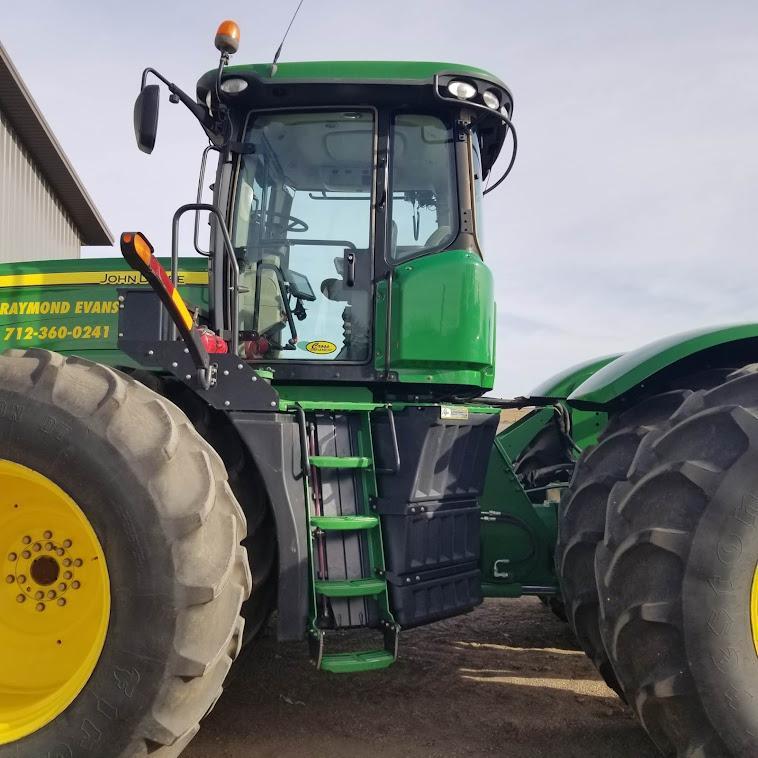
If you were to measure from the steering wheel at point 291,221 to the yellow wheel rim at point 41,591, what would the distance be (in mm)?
1621

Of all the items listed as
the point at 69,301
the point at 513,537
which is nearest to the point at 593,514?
the point at 513,537

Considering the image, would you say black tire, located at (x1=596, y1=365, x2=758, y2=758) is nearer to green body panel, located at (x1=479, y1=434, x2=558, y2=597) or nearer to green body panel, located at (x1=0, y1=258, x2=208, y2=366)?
green body panel, located at (x1=479, y1=434, x2=558, y2=597)

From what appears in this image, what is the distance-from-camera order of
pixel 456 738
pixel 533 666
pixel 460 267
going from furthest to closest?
pixel 533 666 → pixel 460 267 → pixel 456 738

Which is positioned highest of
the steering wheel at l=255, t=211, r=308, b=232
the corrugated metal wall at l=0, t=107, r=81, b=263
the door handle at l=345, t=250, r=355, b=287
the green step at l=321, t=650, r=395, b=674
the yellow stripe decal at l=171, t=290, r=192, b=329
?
the corrugated metal wall at l=0, t=107, r=81, b=263

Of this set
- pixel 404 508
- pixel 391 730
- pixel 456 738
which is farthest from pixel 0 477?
pixel 456 738

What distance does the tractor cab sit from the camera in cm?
336

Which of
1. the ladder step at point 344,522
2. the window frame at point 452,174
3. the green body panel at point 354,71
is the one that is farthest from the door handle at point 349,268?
the ladder step at point 344,522

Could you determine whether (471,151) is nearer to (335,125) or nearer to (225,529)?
(335,125)

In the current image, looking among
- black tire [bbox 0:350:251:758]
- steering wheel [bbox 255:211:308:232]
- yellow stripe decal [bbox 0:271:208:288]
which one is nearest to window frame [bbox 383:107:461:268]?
steering wheel [bbox 255:211:308:232]

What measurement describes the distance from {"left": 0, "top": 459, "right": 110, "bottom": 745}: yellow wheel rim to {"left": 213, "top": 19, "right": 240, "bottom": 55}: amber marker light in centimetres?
206

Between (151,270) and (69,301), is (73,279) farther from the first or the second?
(151,270)

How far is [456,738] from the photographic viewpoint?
307 cm

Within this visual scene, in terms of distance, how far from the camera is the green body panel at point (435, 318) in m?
3.34

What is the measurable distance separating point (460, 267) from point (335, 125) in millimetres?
924
